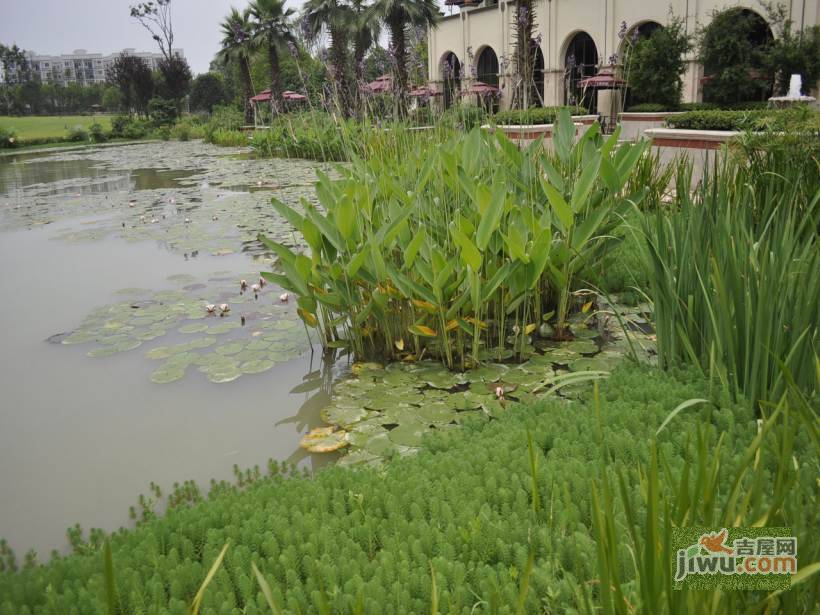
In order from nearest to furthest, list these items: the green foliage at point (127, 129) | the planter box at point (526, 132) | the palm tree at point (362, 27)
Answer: the planter box at point (526, 132) → the palm tree at point (362, 27) → the green foliage at point (127, 129)

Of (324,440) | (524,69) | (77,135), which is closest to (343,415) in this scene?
(324,440)

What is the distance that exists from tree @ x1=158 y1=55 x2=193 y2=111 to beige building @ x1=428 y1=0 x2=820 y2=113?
17.7 m

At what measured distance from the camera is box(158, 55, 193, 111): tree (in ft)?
122

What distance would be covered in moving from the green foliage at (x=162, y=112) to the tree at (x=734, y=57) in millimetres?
Answer: 27757

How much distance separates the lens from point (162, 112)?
34.8m

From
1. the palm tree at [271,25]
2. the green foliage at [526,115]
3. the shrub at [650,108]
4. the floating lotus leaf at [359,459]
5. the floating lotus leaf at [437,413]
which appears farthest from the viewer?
the palm tree at [271,25]

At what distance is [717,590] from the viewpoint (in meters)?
1.02

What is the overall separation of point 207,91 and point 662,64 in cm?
3736

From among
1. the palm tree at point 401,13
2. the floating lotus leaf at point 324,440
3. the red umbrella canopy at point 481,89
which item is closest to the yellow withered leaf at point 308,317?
the floating lotus leaf at point 324,440

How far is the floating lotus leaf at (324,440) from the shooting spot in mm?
2676

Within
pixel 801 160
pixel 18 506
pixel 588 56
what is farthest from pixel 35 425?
pixel 588 56

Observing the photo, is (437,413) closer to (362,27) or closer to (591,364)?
(591,364)

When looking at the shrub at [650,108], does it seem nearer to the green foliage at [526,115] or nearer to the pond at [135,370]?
the green foliage at [526,115]

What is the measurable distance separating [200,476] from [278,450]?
0.34m
